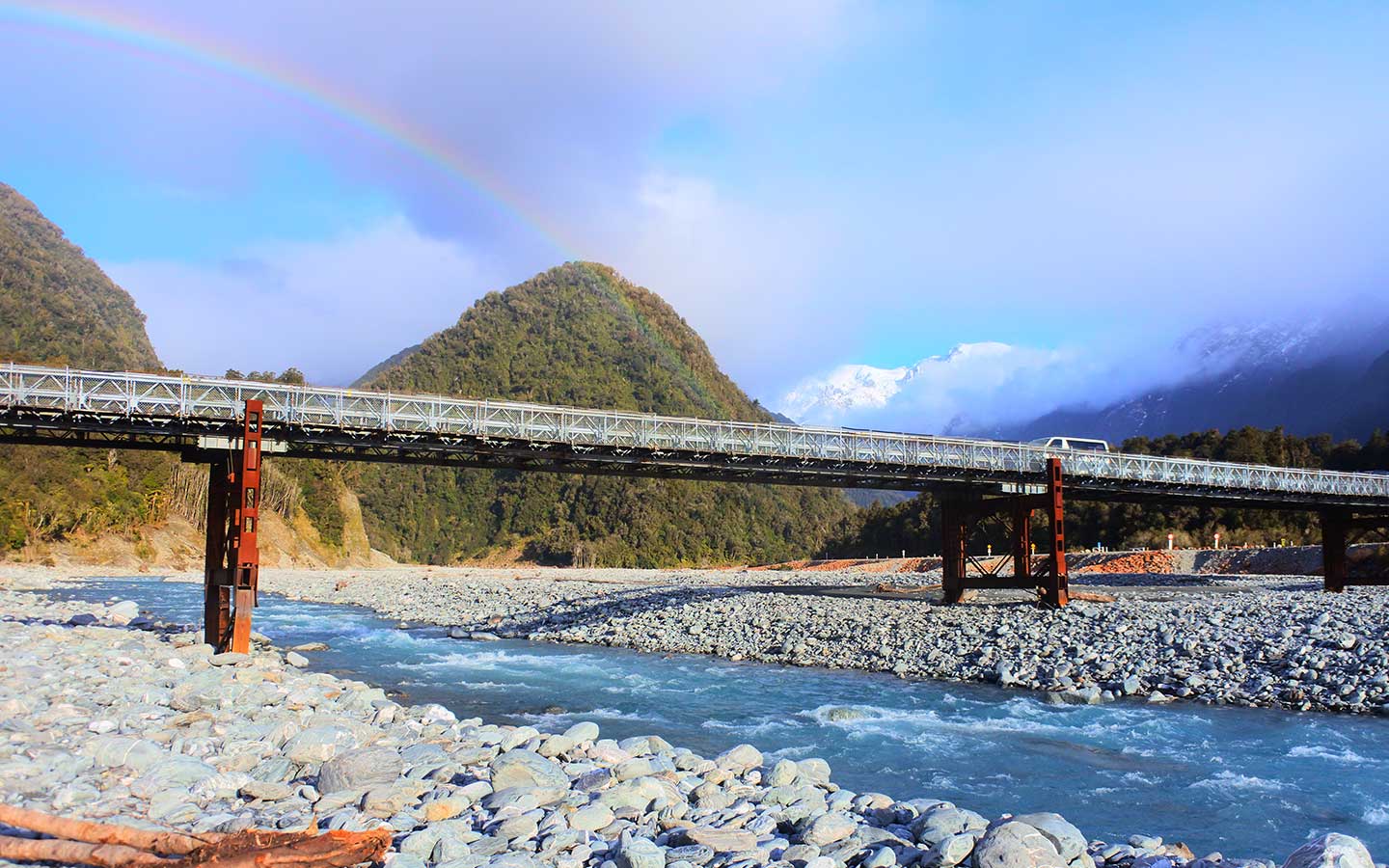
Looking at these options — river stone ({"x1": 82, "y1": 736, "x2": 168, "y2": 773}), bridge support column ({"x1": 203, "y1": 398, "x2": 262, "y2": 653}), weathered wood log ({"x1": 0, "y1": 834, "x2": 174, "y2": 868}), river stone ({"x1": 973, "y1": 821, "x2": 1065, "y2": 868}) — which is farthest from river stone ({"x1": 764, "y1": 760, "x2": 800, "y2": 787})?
bridge support column ({"x1": 203, "y1": 398, "x2": 262, "y2": 653})

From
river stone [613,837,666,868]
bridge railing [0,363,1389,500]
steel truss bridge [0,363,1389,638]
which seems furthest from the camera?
steel truss bridge [0,363,1389,638]

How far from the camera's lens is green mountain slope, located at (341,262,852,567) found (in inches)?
4230

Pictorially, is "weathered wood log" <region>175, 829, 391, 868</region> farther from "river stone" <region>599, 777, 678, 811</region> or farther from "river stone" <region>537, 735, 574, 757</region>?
"river stone" <region>537, 735, 574, 757</region>

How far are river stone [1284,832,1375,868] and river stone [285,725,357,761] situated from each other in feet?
26.9

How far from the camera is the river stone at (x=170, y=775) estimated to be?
744 cm

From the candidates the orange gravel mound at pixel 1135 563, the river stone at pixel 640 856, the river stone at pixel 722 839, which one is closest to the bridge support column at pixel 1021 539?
the orange gravel mound at pixel 1135 563

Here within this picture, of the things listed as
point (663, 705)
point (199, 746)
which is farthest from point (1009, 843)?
point (663, 705)

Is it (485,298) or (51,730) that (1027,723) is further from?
(485,298)

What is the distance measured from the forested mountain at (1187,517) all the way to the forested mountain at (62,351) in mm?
59980

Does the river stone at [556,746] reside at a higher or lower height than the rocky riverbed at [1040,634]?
higher

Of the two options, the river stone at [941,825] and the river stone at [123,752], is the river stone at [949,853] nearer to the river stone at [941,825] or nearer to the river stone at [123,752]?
the river stone at [941,825]

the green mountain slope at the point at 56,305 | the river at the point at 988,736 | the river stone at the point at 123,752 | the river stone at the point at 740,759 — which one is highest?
the green mountain slope at the point at 56,305

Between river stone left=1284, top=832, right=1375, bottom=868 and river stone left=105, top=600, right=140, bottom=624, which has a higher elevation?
river stone left=1284, top=832, right=1375, bottom=868

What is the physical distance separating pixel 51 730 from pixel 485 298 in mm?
161514
